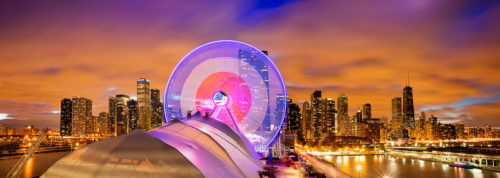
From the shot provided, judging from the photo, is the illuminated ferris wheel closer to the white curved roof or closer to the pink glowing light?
the pink glowing light

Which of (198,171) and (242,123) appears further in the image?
(242,123)

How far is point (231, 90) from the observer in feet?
90.9

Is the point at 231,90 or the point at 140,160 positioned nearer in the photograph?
the point at 140,160

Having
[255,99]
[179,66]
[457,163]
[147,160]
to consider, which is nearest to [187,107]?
[179,66]

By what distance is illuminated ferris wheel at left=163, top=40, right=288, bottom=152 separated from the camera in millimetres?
26984

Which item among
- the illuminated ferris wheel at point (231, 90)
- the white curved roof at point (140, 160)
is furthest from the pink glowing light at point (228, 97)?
the white curved roof at point (140, 160)

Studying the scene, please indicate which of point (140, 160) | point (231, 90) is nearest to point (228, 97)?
point (231, 90)

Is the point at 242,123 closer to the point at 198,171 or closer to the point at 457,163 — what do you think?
the point at 198,171

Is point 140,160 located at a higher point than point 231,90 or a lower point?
lower

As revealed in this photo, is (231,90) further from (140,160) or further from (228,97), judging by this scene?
(140,160)

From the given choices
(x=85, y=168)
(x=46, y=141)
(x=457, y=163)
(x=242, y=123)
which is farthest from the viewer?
(x=46, y=141)

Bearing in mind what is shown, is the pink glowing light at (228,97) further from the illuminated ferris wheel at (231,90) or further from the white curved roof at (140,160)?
the white curved roof at (140,160)

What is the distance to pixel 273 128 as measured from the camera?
96.6 ft

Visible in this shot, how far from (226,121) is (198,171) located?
49.9 ft
